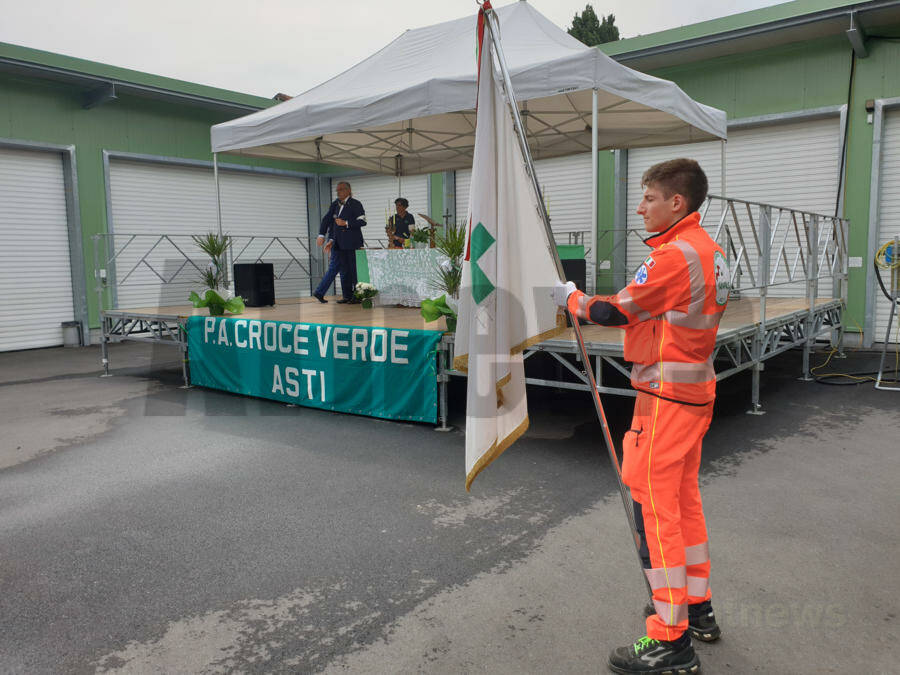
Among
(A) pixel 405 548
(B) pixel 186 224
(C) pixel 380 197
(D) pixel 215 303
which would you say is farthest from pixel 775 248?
(B) pixel 186 224

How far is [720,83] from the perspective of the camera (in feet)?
33.0

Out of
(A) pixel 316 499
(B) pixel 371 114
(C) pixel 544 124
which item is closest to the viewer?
(A) pixel 316 499

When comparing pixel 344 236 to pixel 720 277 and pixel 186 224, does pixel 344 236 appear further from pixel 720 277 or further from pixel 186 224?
pixel 720 277

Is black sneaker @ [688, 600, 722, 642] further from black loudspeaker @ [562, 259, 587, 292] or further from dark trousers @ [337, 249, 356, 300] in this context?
dark trousers @ [337, 249, 356, 300]

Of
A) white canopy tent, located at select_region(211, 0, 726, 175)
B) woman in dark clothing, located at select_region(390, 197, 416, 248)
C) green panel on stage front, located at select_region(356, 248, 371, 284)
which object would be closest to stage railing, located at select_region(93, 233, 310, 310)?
woman in dark clothing, located at select_region(390, 197, 416, 248)

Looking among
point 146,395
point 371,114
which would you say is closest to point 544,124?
point 371,114

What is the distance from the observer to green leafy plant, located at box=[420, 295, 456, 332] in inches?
202

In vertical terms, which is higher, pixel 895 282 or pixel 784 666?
pixel 895 282

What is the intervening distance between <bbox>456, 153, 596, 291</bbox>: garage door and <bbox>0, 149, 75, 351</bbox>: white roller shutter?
681 cm

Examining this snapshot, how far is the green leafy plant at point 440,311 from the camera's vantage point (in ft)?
16.9

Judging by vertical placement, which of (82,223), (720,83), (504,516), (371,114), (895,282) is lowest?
(504,516)

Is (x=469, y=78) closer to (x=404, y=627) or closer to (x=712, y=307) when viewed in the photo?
(x=712, y=307)

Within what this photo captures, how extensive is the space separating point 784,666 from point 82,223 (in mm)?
11917

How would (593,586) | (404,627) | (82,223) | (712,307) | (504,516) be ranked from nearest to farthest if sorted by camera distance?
(712,307) → (404,627) → (593,586) → (504,516) → (82,223)
